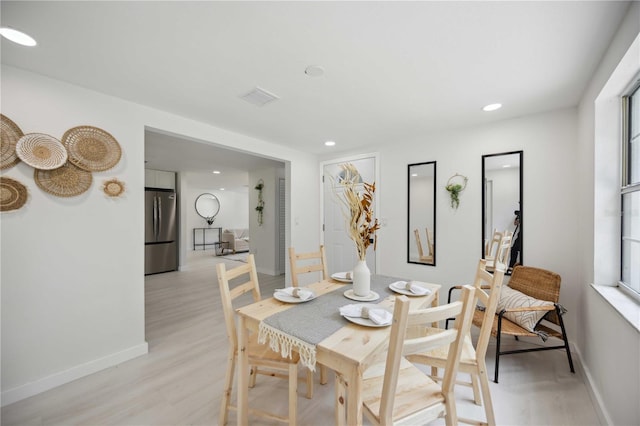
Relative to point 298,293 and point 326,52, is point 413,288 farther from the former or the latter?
point 326,52

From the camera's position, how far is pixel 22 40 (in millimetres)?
1520

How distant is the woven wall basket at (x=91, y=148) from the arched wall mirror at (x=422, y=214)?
126 inches

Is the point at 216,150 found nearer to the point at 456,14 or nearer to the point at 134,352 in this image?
the point at 134,352

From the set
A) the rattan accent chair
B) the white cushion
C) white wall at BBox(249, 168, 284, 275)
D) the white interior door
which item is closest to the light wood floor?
the rattan accent chair

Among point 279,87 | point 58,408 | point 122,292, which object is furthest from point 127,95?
point 58,408

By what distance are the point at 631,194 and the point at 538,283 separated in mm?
1012

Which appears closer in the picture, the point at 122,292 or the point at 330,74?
the point at 330,74

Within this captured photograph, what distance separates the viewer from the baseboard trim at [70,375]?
5.80 ft

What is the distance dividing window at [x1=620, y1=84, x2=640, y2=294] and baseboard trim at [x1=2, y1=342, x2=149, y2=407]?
373 centimetres

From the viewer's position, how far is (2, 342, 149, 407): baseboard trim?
69.6 inches

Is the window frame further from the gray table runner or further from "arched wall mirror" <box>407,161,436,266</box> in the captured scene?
the gray table runner

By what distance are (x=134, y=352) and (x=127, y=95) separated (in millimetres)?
2262

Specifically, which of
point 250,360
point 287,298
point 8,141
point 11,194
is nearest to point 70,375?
point 11,194

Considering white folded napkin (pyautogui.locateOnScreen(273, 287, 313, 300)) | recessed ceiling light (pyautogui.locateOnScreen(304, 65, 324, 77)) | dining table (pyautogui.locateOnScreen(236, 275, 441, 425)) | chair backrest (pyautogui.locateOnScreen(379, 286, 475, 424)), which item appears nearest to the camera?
chair backrest (pyautogui.locateOnScreen(379, 286, 475, 424))
